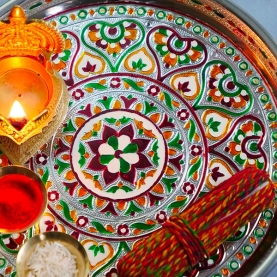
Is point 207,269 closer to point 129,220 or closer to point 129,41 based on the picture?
point 129,220

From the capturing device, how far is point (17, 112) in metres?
1.31

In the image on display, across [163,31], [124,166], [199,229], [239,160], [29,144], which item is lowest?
[199,229]

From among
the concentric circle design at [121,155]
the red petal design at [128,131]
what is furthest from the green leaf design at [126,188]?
the red petal design at [128,131]

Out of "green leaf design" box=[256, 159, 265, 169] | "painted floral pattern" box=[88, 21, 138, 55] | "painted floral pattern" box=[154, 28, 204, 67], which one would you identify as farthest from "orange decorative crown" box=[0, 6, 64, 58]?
"green leaf design" box=[256, 159, 265, 169]

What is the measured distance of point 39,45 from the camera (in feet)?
4.41

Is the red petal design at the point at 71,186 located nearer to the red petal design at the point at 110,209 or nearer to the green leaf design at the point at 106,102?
the red petal design at the point at 110,209

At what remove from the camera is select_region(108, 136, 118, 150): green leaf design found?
1.35 metres

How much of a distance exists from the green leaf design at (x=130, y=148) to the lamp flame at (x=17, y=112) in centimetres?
20

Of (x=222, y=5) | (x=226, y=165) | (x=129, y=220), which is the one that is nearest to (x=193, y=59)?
(x=222, y=5)

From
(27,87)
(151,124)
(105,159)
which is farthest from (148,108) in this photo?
(27,87)

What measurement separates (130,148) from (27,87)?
0.24 metres

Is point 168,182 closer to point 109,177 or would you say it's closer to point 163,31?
point 109,177

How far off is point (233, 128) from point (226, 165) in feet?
0.26

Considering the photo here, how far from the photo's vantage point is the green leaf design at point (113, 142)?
1.35 meters
